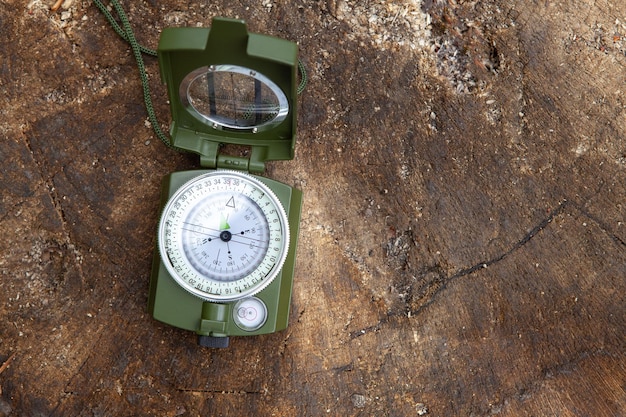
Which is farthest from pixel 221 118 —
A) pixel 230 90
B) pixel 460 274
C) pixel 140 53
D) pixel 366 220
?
pixel 460 274

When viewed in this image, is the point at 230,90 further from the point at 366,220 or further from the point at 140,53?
the point at 366,220

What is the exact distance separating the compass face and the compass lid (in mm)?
95

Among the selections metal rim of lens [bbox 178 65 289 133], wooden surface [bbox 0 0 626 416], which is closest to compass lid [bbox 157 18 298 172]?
metal rim of lens [bbox 178 65 289 133]

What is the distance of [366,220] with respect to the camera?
196cm

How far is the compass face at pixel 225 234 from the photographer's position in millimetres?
1856

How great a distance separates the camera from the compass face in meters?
1.86

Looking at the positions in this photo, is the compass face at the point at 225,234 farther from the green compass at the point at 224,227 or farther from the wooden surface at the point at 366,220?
the wooden surface at the point at 366,220

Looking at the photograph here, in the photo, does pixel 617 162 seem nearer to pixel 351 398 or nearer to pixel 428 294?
pixel 428 294

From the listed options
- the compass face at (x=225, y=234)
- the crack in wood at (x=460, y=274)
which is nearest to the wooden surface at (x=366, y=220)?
the crack in wood at (x=460, y=274)

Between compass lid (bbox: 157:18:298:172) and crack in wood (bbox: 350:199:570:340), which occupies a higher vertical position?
compass lid (bbox: 157:18:298:172)

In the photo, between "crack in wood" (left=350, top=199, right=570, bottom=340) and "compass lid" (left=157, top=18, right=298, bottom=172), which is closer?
"compass lid" (left=157, top=18, right=298, bottom=172)

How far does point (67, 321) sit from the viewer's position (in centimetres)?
191

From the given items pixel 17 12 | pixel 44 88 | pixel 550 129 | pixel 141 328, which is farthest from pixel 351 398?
pixel 17 12

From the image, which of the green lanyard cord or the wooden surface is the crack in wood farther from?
the green lanyard cord
